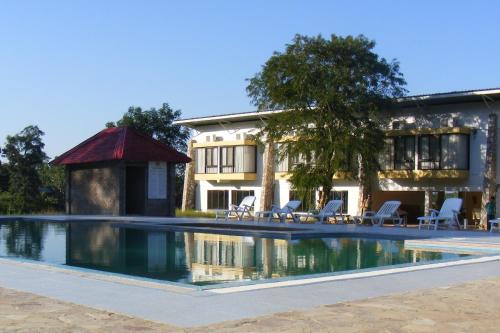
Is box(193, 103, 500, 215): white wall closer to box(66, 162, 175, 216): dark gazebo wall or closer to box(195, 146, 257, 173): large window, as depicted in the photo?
box(195, 146, 257, 173): large window

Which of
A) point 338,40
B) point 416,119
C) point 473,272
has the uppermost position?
point 338,40

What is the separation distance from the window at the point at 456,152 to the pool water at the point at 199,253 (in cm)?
1491

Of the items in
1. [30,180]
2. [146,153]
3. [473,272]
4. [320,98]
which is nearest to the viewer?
[473,272]

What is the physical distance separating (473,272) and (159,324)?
17.8 ft

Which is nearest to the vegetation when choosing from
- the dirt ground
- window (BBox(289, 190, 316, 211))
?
window (BBox(289, 190, 316, 211))

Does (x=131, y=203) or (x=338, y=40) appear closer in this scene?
(x=131, y=203)

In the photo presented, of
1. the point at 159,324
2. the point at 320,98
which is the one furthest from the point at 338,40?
the point at 159,324

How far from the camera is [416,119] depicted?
32281mm

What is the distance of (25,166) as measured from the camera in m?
40.9

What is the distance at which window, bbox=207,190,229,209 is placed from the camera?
134ft

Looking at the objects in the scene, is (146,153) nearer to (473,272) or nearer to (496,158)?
(496,158)

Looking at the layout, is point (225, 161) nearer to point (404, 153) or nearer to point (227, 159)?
point (227, 159)

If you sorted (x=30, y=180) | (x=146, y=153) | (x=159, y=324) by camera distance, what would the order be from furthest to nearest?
(x=30, y=180) < (x=146, y=153) < (x=159, y=324)

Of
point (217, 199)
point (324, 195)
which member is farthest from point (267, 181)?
point (324, 195)
